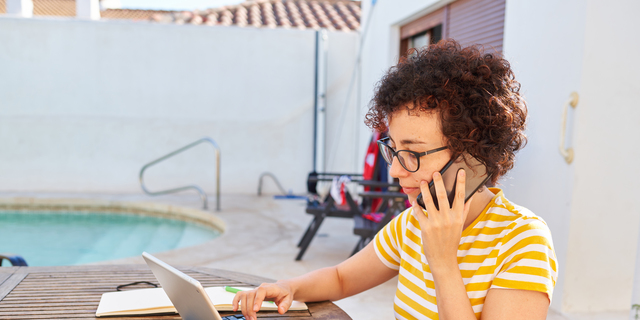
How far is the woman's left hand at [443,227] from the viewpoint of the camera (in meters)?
0.93

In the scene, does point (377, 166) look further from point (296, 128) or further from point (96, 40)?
point (96, 40)

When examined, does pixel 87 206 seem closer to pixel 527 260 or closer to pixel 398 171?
pixel 398 171

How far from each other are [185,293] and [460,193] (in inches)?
20.8

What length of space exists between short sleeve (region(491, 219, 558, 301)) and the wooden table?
0.37 m

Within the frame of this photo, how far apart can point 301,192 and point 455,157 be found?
254 inches

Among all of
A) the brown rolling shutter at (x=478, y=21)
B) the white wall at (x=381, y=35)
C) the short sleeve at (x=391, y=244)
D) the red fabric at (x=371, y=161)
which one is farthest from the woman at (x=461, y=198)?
the white wall at (x=381, y=35)

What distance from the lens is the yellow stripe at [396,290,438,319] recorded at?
106cm

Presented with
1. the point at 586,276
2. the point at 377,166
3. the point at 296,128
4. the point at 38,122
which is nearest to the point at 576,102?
the point at 586,276

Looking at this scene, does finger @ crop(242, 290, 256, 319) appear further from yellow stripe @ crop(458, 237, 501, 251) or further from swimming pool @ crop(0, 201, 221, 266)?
swimming pool @ crop(0, 201, 221, 266)

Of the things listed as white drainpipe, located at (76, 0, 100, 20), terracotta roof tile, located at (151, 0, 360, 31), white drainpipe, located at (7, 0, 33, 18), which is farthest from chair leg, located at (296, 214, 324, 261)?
white drainpipe, located at (76, 0, 100, 20)

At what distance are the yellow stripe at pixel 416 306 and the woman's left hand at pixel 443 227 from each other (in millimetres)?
162

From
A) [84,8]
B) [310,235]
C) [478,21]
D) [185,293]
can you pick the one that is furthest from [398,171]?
[84,8]

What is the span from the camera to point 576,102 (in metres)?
2.43

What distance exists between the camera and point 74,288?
125cm
